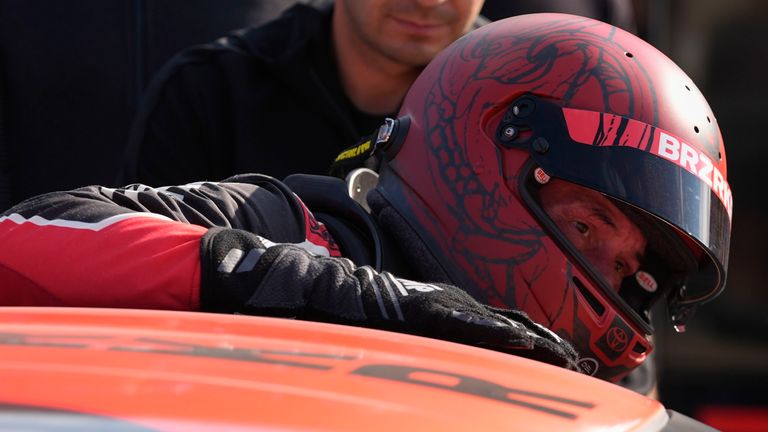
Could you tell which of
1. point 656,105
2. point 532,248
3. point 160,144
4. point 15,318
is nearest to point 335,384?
point 15,318

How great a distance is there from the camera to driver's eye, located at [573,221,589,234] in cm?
216

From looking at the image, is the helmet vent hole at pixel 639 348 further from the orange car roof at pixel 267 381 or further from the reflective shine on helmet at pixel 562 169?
the orange car roof at pixel 267 381

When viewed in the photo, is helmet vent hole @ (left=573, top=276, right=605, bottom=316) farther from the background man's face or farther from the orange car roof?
the background man's face

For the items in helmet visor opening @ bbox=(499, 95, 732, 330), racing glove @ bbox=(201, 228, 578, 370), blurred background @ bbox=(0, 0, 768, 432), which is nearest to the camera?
racing glove @ bbox=(201, 228, 578, 370)

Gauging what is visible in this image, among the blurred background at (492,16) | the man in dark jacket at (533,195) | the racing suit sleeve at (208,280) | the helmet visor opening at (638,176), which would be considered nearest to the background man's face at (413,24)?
the blurred background at (492,16)

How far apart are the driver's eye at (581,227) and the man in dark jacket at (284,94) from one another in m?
1.30

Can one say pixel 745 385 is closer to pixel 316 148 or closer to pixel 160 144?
pixel 316 148

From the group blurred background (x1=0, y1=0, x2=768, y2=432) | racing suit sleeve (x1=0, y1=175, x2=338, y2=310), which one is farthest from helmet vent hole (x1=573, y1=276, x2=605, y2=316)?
blurred background (x1=0, y1=0, x2=768, y2=432)

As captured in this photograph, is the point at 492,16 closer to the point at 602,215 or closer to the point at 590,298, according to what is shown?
the point at 602,215

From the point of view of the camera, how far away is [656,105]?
2.10 meters

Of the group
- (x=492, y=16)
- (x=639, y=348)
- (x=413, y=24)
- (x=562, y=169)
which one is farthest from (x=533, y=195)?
(x=492, y=16)

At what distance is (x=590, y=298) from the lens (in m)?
2.10

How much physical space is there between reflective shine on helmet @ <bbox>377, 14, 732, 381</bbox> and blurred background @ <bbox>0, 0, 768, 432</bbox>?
1677mm

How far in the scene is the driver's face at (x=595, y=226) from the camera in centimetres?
214
